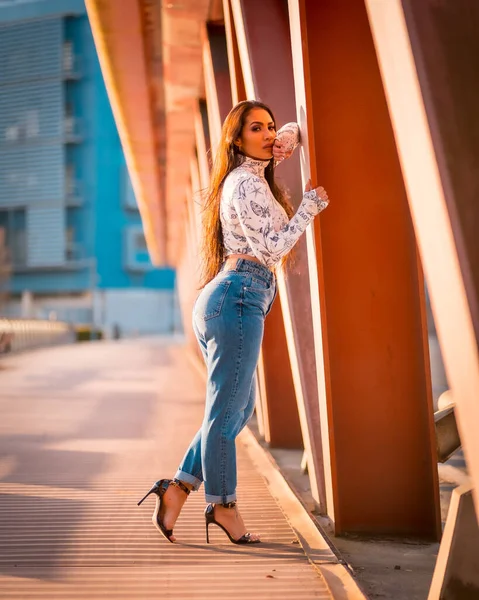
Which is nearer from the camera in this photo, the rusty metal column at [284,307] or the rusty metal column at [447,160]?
the rusty metal column at [447,160]

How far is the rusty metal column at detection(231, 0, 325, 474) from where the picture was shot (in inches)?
160

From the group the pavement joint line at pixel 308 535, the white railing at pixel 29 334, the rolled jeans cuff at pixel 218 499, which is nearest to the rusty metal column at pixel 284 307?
the pavement joint line at pixel 308 535

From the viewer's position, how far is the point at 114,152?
50906 millimetres

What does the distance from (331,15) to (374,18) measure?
4.87ft

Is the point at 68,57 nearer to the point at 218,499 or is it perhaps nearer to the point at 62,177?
the point at 62,177

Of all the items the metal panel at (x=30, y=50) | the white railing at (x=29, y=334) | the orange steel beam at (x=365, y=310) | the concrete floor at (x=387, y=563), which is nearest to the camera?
the concrete floor at (x=387, y=563)

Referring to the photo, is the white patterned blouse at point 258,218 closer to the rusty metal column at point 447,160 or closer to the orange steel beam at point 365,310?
the orange steel beam at point 365,310

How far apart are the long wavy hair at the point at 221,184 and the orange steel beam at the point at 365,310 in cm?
23

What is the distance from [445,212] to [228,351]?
53.4 inches

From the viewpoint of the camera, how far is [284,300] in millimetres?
4484

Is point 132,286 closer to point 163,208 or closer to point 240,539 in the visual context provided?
point 163,208

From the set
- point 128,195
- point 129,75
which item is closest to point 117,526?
point 129,75

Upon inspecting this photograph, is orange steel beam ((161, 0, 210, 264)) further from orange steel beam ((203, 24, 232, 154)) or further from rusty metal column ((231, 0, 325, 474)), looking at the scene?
rusty metal column ((231, 0, 325, 474))

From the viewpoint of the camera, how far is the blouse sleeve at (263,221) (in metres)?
2.93
